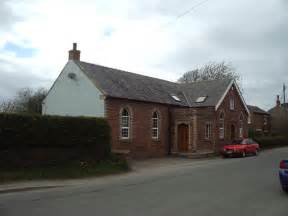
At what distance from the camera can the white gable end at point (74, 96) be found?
26.5 m

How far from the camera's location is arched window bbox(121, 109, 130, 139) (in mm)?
27062

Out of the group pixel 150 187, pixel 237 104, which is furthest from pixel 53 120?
pixel 237 104

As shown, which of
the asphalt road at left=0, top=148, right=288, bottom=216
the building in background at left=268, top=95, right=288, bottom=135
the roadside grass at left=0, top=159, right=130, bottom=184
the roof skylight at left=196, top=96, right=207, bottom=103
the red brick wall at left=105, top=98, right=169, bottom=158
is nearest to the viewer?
the asphalt road at left=0, top=148, right=288, bottom=216

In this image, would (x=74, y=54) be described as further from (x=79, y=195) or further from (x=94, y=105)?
(x=79, y=195)

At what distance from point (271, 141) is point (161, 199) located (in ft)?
121

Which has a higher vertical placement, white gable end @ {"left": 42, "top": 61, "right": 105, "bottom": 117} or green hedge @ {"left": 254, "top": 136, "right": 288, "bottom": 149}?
white gable end @ {"left": 42, "top": 61, "right": 105, "bottom": 117}

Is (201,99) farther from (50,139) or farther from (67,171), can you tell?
(67,171)

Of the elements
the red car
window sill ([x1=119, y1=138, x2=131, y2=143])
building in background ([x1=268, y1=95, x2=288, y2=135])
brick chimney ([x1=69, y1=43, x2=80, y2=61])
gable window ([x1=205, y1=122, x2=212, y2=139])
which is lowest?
the red car

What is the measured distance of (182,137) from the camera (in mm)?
31906

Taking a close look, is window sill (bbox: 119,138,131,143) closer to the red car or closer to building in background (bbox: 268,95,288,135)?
the red car

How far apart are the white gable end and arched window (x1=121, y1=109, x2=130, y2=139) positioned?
6.49 feet

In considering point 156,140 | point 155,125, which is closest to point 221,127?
point 155,125

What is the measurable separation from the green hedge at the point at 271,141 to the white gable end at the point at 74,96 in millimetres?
21814

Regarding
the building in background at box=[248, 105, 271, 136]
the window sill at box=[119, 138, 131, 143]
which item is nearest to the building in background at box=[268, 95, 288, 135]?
the building in background at box=[248, 105, 271, 136]
